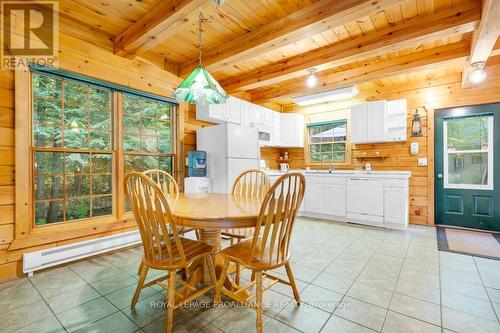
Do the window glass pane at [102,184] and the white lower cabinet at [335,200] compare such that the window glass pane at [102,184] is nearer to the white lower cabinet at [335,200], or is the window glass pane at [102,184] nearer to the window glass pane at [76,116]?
the window glass pane at [76,116]

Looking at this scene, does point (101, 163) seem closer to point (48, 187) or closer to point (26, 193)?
point (48, 187)

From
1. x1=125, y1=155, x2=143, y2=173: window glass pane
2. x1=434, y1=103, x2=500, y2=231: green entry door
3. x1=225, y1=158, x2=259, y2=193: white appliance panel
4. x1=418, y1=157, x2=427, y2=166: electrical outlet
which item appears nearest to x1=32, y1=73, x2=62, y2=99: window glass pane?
x1=125, y1=155, x2=143, y2=173: window glass pane

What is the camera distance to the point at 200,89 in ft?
6.90

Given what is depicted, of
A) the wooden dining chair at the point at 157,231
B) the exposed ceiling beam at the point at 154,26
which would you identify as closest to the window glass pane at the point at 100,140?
the exposed ceiling beam at the point at 154,26

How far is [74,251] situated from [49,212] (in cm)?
49

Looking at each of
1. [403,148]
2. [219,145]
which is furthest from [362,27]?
[403,148]

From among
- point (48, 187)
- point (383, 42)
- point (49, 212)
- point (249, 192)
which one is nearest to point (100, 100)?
point (48, 187)

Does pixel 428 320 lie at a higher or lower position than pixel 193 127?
lower

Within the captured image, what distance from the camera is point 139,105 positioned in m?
3.22

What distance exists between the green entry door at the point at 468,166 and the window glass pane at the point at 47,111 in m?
5.52

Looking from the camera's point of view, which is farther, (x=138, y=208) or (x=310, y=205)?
(x=310, y=205)

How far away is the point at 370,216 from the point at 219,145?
2786 mm

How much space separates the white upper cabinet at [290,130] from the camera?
5223 mm

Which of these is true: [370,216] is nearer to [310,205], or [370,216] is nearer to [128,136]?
[310,205]
